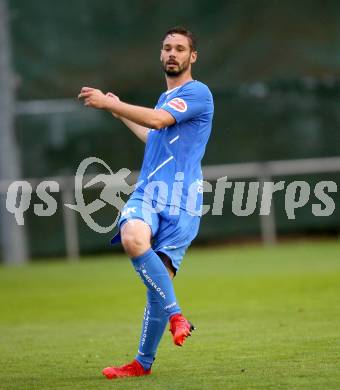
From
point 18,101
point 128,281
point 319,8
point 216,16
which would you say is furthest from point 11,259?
point 319,8

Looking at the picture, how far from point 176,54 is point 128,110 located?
54 cm

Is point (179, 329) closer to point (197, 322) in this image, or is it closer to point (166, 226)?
point (166, 226)

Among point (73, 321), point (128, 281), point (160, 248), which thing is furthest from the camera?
point (128, 281)

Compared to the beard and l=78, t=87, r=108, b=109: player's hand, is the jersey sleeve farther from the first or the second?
l=78, t=87, r=108, b=109: player's hand

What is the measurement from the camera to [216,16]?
1505 centimetres

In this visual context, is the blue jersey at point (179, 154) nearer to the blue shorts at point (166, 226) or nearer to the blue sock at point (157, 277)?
the blue shorts at point (166, 226)

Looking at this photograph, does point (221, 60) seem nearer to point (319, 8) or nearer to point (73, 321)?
point (319, 8)

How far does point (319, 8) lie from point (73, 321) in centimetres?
759

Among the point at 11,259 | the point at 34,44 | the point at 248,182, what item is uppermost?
the point at 34,44

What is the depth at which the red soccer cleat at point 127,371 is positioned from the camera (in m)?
5.97

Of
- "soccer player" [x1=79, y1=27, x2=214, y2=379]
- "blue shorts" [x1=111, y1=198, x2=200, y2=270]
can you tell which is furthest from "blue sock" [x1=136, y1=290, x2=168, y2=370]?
"blue shorts" [x1=111, y1=198, x2=200, y2=270]

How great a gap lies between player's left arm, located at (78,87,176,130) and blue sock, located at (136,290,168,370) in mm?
945

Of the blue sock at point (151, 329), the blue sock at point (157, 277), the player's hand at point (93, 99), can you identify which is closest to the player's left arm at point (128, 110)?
the player's hand at point (93, 99)

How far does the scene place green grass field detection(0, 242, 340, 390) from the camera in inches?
232
